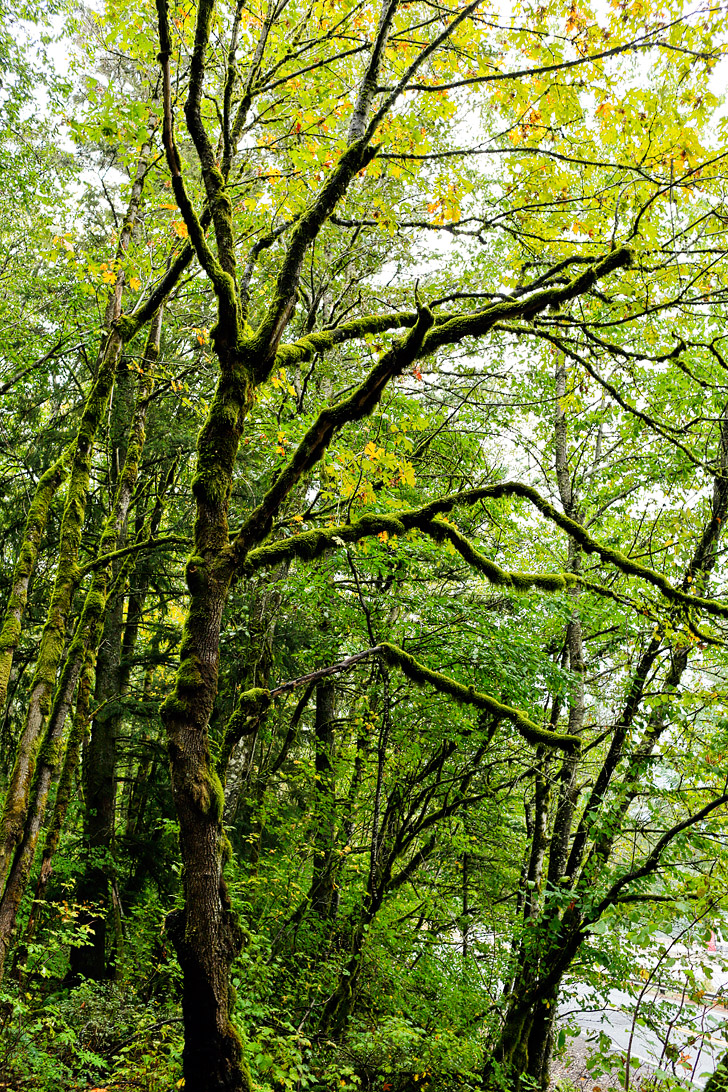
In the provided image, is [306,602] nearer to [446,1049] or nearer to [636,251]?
[446,1049]

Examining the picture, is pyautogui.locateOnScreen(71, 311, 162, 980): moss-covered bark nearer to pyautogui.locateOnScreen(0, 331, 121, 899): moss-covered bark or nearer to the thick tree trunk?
pyautogui.locateOnScreen(0, 331, 121, 899): moss-covered bark

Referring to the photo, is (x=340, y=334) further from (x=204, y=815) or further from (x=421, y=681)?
(x=204, y=815)

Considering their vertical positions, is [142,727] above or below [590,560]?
below

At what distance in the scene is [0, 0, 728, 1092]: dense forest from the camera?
11.8 ft

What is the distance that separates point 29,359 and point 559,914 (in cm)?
1085

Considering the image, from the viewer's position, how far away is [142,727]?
9883 mm

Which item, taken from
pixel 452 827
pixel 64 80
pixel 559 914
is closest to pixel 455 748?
pixel 452 827

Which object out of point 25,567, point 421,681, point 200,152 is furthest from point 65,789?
point 200,152

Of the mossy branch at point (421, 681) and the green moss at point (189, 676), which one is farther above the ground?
the mossy branch at point (421, 681)

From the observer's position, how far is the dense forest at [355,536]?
3594 millimetres

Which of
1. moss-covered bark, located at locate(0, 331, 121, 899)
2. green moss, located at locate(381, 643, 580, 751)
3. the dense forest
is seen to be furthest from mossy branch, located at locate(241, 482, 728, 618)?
moss-covered bark, located at locate(0, 331, 121, 899)

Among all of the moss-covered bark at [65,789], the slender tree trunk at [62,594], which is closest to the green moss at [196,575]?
the slender tree trunk at [62,594]

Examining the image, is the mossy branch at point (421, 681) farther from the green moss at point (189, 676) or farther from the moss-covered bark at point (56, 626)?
the moss-covered bark at point (56, 626)

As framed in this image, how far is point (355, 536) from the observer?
12.3ft
